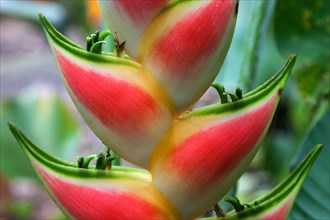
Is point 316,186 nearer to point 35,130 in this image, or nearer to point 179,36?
point 179,36

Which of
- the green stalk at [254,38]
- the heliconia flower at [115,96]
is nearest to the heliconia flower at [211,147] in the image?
the heliconia flower at [115,96]

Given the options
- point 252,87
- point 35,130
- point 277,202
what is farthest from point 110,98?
point 35,130

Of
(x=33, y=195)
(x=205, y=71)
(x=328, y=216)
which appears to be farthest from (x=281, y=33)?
(x=33, y=195)

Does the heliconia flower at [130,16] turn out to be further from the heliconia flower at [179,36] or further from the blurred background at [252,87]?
the blurred background at [252,87]

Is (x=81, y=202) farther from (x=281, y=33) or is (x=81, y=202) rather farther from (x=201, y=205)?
(x=281, y=33)

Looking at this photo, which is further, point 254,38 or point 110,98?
point 254,38

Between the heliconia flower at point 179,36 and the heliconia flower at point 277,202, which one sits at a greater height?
the heliconia flower at point 179,36
